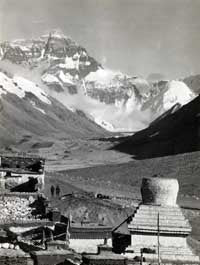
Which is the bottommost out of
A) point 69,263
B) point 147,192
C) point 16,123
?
point 69,263

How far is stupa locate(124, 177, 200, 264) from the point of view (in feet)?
48.6

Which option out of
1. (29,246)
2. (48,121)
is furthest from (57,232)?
(48,121)

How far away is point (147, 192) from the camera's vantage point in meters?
15.1

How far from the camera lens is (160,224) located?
48.7 ft

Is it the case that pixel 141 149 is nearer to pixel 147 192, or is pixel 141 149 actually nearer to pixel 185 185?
pixel 185 185

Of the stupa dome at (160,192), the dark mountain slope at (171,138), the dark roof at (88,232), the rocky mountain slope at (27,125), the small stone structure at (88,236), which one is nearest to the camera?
the stupa dome at (160,192)

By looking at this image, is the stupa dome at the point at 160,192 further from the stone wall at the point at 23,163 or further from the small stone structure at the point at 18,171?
the stone wall at the point at 23,163

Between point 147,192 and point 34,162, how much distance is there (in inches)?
876

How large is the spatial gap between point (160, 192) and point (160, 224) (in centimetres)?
68

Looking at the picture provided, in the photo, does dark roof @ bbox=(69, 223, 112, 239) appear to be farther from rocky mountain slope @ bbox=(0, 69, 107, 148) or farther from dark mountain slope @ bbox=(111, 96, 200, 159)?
rocky mountain slope @ bbox=(0, 69, 107, 148)

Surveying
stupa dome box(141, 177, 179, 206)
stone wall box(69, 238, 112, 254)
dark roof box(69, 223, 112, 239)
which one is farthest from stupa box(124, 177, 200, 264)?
dark roof box(69, 223, 112, 239)

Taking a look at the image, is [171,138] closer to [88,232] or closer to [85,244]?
[88,232]

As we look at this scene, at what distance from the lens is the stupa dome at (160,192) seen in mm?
15078

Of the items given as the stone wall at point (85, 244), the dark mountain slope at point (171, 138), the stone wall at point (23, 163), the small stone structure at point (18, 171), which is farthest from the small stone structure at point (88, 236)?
the dark mountain slope at point (171, 138)
